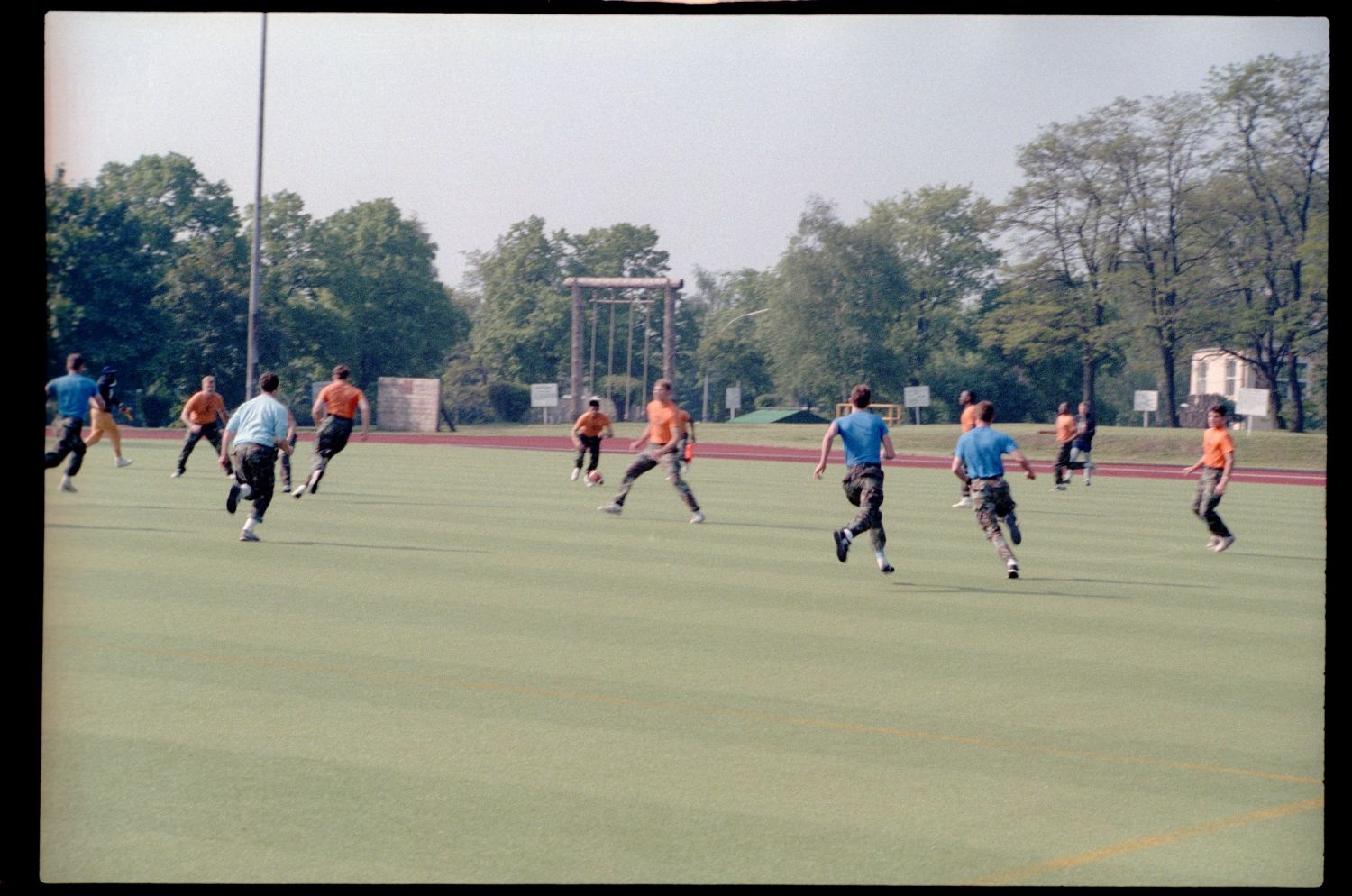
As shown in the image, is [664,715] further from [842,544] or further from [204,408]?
[204,408]

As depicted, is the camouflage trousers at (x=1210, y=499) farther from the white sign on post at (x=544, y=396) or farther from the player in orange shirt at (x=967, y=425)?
the white sign on post at (x=544, y=396)

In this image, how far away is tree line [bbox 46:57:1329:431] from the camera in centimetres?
5947

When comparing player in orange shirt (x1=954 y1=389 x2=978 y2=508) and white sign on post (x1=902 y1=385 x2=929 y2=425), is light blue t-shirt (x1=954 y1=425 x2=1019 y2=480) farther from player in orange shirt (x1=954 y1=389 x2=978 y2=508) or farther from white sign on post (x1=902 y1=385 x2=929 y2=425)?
white sign on post (x1=902 y1=385 x2=929 y2=425)

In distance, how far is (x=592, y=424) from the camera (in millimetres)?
28516

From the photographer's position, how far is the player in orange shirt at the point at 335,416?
21.6 meters

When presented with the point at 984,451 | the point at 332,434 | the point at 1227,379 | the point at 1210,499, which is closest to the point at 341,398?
the point at 332,434

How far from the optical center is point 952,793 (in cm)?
639

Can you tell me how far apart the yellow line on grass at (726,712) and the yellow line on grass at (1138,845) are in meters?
0.60

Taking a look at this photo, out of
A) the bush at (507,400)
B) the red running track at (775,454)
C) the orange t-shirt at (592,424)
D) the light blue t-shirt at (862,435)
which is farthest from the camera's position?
the bush at (507,400)

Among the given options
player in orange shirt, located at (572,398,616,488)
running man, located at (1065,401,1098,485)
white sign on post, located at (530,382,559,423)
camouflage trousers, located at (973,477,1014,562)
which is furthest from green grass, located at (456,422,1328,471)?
camouflage trousers, located at (973,477,1014,562)

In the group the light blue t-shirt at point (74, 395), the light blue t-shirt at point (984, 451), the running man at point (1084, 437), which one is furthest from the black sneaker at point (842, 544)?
the running man at point (1084, 437)

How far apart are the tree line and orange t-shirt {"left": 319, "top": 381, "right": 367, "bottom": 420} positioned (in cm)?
2390

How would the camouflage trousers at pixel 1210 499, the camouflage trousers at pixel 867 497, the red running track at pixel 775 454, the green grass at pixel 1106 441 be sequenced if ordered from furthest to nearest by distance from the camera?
the green grass at pixel 1106 441 < the red running track at pixel 775 454 < the camouflage trousers at pixel 1210 499 < the camouflage trousers at pixel 867 497

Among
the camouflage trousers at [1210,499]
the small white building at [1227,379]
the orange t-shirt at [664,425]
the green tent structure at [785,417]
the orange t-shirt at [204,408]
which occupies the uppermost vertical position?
the small white building at [1227,379]
